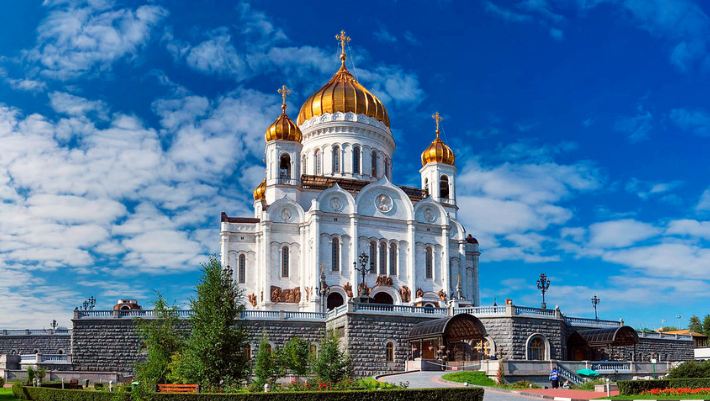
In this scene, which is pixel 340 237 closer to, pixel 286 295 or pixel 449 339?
pixel 286 295

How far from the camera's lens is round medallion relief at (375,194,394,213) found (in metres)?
57.1

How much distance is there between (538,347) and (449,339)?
18.4ft

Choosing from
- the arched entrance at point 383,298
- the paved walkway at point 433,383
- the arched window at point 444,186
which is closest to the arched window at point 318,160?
the arched window at point 444,186

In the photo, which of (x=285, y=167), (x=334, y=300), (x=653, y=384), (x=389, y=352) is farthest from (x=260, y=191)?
(x=653, y=384)

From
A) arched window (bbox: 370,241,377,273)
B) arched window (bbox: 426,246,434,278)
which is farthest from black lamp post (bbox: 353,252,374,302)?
arched window (bbox: 426,246,434,278)

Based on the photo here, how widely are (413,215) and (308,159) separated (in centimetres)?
1182

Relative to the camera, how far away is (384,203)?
57.3 m

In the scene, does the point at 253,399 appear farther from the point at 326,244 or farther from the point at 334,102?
the point at 334,102

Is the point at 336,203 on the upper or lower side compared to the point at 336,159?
lower

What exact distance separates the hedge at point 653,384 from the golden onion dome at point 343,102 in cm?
3985

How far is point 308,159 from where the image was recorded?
64.2m

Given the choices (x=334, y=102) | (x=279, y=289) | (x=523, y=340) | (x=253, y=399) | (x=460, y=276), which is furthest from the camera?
(x=334, y=102)

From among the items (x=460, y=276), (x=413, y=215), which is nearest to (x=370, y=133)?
(x=413, y=215)

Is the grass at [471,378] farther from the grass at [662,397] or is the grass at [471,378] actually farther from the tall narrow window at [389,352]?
the tall narrow window at [389,352]
